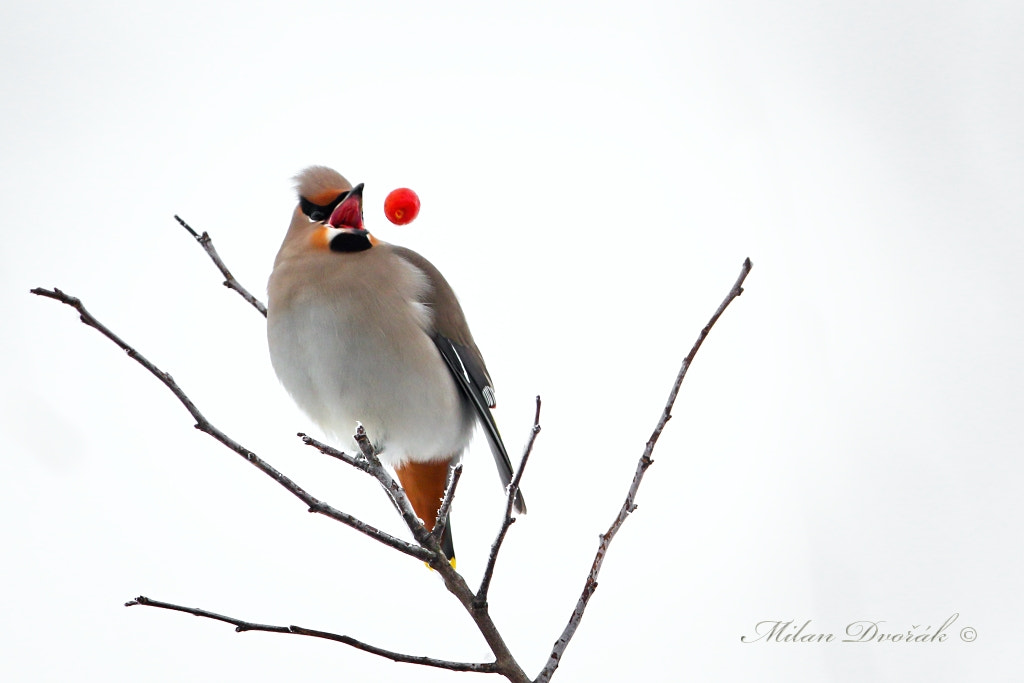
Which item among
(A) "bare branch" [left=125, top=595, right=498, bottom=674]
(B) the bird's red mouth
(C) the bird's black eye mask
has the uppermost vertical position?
(C) the bird's black eye mask

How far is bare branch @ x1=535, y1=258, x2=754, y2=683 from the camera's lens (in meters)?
1.78

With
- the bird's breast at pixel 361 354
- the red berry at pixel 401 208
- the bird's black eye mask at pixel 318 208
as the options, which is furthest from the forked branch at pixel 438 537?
the bird's black eye mask at pixel 318 208

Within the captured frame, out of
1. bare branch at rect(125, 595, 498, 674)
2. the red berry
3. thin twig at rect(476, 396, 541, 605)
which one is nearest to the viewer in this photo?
bare branch at rect(125, 595, 498, 674)

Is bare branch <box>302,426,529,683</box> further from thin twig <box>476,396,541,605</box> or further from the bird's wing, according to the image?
the bird's wing

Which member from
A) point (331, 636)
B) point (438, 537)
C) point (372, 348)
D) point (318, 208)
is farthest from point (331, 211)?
point (331, 636)

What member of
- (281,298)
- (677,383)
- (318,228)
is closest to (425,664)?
(677,383)

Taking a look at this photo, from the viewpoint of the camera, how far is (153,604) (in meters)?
1.61

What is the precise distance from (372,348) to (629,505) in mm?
1453

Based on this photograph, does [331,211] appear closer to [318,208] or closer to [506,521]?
[318,208]

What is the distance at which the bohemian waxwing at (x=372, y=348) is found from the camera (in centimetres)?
321

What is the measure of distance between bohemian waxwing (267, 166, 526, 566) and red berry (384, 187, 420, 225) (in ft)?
1.65

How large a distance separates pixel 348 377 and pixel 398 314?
27 centimetres

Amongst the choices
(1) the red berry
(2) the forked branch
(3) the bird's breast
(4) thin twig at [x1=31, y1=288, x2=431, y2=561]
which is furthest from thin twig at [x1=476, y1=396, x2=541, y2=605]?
(3) the bird's breast

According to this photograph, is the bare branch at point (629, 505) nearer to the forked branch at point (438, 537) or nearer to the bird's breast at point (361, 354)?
the forked branch at point (438, 537)
